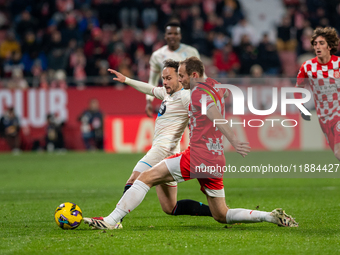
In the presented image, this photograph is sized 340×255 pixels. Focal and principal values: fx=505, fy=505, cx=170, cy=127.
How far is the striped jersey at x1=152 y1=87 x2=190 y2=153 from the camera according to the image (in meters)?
6.47

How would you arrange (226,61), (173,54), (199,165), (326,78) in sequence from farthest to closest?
(226,61)
(173,54)
(326,78)
(199,165)

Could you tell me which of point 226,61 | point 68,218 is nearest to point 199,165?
point 68,218

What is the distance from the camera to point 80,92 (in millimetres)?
17766

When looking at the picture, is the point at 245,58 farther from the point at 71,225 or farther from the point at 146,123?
the point at 71,225

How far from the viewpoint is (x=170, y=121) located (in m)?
6.55

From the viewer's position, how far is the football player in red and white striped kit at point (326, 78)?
22.3 ft

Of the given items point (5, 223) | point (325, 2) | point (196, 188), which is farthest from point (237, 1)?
point (5, 223)

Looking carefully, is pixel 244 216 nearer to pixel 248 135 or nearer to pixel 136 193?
pixel 136 193

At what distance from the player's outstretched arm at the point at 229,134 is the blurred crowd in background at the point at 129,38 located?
38.7 ft

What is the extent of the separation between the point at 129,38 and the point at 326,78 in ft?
45.4

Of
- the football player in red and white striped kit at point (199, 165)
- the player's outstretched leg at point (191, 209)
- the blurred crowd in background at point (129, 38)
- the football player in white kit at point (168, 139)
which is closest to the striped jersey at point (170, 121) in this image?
the football player in white kit at point (168, 139)

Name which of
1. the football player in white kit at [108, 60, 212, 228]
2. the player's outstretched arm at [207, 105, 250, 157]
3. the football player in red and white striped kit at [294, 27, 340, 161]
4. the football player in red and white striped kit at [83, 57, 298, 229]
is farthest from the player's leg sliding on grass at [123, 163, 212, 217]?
the football player in red and white striped kit at [294, 27, 340, 161]

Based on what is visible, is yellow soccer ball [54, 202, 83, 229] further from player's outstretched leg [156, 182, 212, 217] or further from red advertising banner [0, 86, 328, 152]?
red advertising banner [0, 86, 328, 152]

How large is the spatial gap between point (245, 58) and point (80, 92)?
6.07 m
